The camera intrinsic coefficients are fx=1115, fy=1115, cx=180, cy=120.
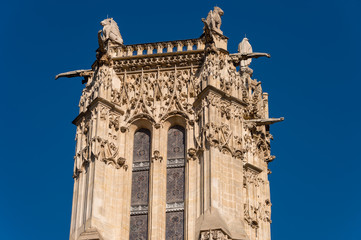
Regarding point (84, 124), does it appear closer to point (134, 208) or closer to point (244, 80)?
point (134, 208)

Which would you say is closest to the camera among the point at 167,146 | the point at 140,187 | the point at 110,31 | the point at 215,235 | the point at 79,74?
the point at 215,235

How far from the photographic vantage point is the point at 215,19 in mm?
37500

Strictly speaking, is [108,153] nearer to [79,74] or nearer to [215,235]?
[79,74]

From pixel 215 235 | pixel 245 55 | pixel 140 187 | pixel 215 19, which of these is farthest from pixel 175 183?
pixel 215 19

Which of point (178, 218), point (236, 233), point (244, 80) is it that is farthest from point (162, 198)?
point (244, 80)

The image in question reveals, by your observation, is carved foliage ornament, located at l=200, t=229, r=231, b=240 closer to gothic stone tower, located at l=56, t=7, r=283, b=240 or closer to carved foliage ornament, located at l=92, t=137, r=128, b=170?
gothic stone tower, located at l=56, t=7, r=283, b=240

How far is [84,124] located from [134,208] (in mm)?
3452

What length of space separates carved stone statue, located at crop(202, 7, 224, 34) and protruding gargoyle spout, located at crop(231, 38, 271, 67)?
1012 millimetres

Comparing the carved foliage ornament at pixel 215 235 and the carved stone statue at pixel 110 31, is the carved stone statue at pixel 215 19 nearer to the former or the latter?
the carved stone statue at pixel 110 31

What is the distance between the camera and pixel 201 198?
3328 centimetres

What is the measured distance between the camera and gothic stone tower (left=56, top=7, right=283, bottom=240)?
33375 millimetres

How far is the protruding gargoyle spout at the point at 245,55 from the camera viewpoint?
37344mm

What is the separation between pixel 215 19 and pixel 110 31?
144 inches

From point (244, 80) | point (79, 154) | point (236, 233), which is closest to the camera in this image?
Result: point (236, 233)
